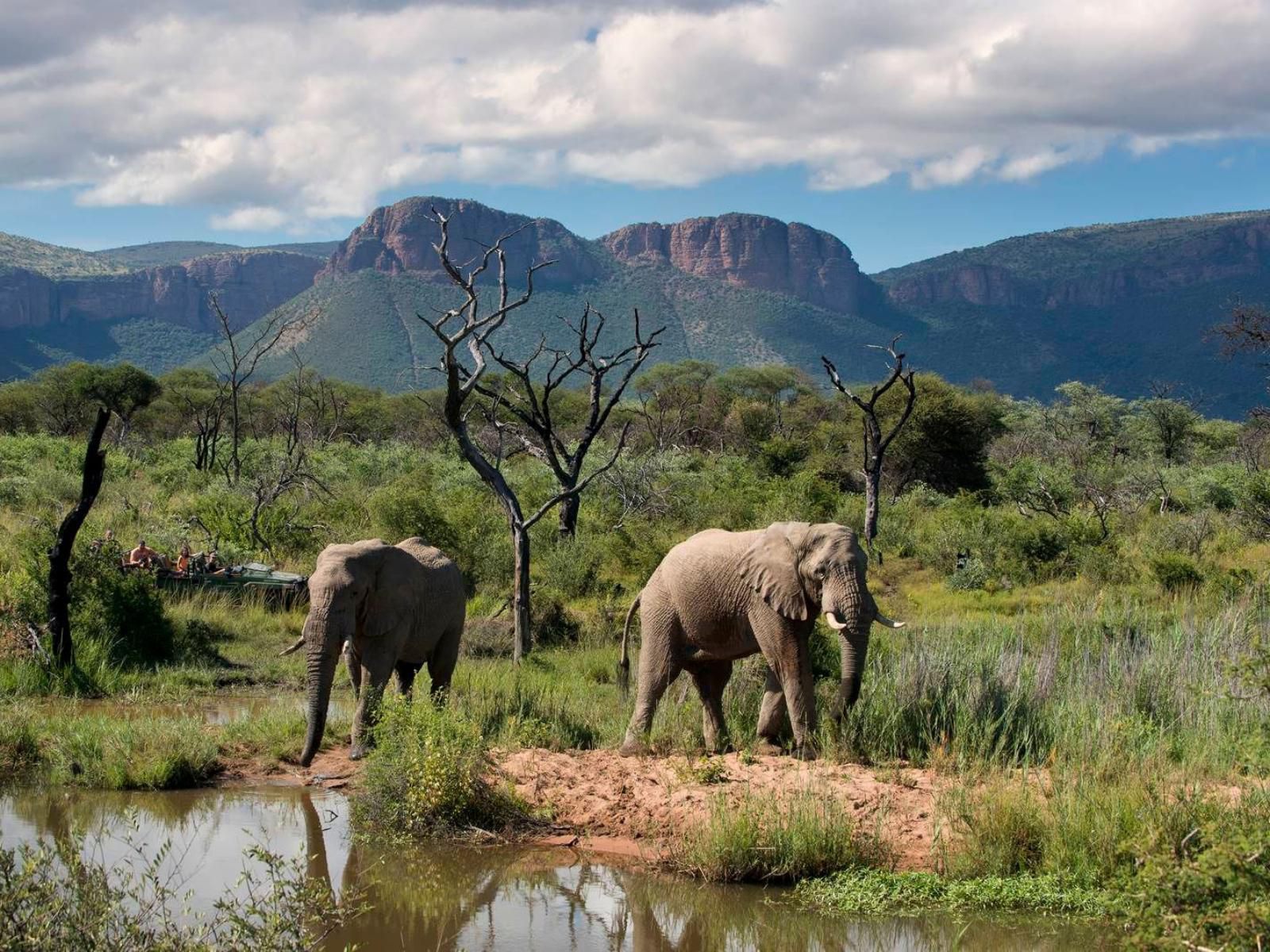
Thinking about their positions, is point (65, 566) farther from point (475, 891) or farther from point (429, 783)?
point (475, 891)

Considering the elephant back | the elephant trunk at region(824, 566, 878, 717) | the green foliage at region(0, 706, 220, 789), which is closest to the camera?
the elephant trunk at region(824, 566, 878, 717)

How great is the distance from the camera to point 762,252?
6255 inches

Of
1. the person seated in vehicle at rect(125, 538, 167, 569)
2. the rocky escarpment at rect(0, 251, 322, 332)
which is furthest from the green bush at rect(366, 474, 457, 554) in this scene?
the rocky escarpment at rect(0, 251, 322, 332)

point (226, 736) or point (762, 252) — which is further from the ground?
point (762, 252)

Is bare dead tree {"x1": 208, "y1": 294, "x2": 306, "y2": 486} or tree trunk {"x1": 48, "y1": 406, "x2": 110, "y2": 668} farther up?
bare dead tree {"x1": 208, "y1": 294, "x2": 306, "y2": 486}

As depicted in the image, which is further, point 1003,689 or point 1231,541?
point 1231,541

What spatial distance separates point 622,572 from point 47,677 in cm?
892

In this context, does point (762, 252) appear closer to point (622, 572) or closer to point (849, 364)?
point (849, 364)

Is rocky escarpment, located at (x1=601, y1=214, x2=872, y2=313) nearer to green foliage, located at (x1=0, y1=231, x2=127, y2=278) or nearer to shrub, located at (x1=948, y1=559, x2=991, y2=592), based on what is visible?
green foliage, located at (x1=0, y1=231, x2=127, y2=278)

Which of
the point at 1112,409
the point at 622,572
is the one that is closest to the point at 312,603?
the point at 622,572

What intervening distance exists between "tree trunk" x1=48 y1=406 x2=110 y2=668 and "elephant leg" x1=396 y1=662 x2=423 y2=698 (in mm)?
3768

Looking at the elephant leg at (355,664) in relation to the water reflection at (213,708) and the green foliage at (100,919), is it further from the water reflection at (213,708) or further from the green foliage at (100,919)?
the green foliage at (100,919)

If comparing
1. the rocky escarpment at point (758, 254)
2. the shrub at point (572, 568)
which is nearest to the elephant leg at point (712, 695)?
the shrub at point (572, 568)

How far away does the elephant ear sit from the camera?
10.8m
